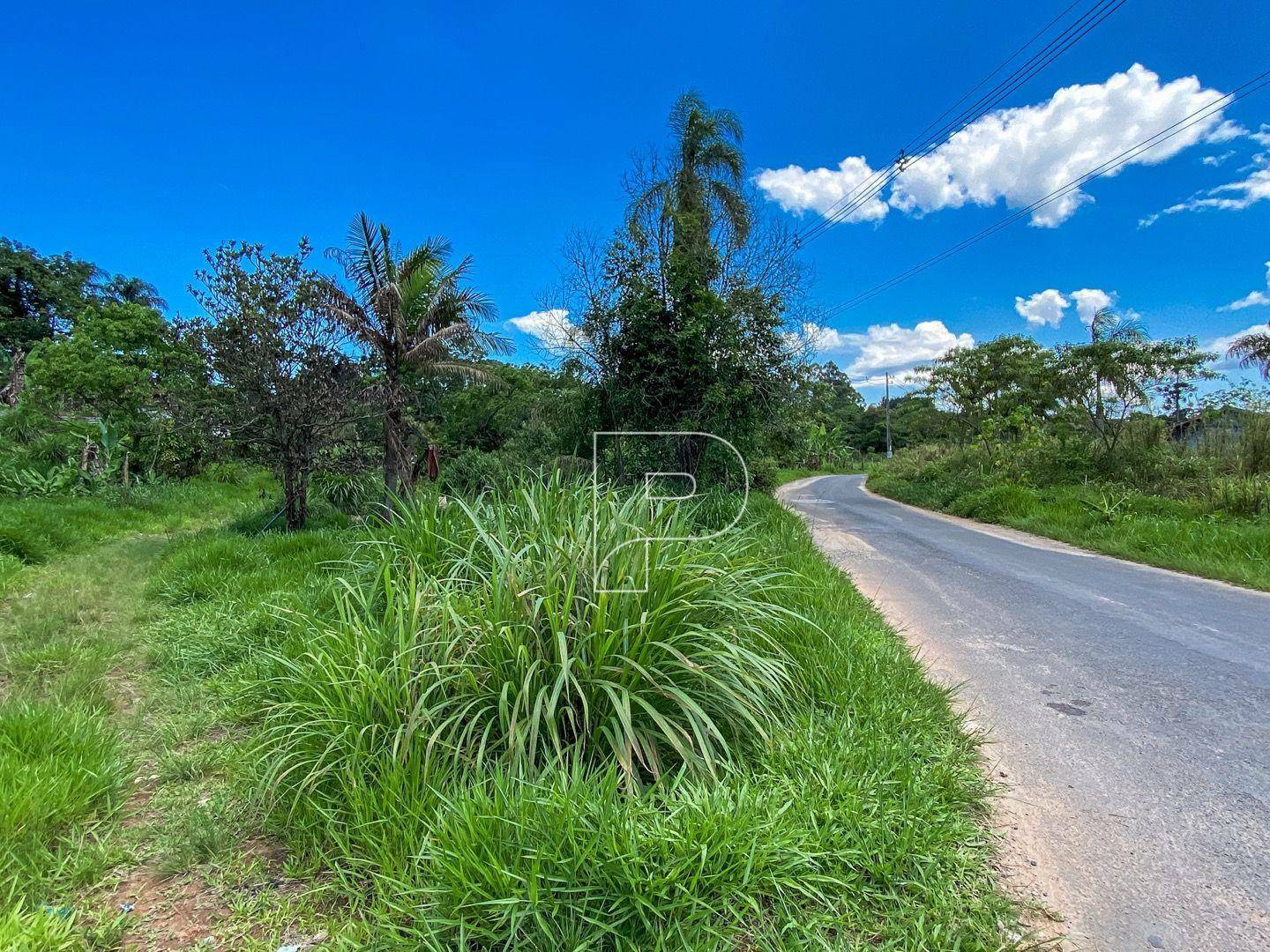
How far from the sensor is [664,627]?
252 cm

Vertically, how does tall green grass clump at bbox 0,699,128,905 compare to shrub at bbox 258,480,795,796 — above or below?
below

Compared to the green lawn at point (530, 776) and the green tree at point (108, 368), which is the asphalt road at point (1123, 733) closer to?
the green lawn at point (530, 776)

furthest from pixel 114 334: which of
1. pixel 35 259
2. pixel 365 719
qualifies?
pixel 35 259

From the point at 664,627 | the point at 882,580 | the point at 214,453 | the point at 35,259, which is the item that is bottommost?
the point at 882,580

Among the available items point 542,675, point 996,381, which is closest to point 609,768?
point 542,675

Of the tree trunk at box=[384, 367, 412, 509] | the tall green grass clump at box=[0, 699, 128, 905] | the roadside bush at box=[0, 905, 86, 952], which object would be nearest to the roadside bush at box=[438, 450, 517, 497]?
the tree trunk at box=[384, 367, 412, 509]

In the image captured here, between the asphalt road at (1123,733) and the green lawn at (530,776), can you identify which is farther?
the asphalt road at (1123,733)

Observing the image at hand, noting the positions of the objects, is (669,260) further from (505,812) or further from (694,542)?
(505,812)

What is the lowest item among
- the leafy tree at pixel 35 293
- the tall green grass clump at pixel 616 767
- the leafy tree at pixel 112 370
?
the tall green grass clump at pixel 616 767

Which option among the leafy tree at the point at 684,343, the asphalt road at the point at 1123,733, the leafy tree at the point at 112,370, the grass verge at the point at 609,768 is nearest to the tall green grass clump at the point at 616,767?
the grass verge at the point at 609,768

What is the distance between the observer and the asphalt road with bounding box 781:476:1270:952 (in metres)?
1.77

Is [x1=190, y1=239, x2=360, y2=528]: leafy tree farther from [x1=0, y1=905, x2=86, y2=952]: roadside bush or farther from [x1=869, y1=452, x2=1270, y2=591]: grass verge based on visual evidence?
[x1=869, y1=452, x2=1270, y2=591]: grass verge

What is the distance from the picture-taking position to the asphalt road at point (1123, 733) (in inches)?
69.6

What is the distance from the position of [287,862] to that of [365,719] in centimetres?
49
